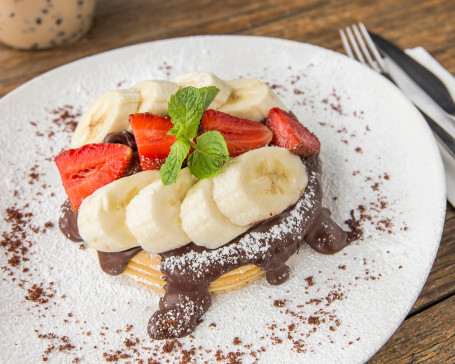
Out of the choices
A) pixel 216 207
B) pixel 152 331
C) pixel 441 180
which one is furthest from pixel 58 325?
pixel 441 180

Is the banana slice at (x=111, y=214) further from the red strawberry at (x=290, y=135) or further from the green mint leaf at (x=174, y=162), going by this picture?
the red strawberry at (x=290, y=135)

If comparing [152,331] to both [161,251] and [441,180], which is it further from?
[441,180]

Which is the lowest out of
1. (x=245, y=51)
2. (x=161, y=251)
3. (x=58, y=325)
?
(x=58, y=325)

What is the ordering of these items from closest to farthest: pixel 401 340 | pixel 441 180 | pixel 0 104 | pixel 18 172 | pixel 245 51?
pixel 401 340 → pixel 441 180 → pixel 18 172 → pixel 0 104 → pixel 245 51

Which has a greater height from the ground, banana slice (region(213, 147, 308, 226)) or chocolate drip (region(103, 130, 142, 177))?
banana slice (region(213, 147, 308, 226))

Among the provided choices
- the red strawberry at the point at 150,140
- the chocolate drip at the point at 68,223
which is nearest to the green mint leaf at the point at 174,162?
the red strawberry at the point at 150,140

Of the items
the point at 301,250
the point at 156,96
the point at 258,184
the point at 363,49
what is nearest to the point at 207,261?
the point at 258,184

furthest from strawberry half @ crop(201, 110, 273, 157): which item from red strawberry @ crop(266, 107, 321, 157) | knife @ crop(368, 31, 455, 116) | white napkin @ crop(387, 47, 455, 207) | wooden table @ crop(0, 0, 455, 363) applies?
wooden table @ crop(0, 0, 455, 363)

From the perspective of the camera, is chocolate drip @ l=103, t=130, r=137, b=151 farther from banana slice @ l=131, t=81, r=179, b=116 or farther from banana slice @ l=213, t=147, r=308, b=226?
banana slice @ l=213, t=147, r=308, b=226
